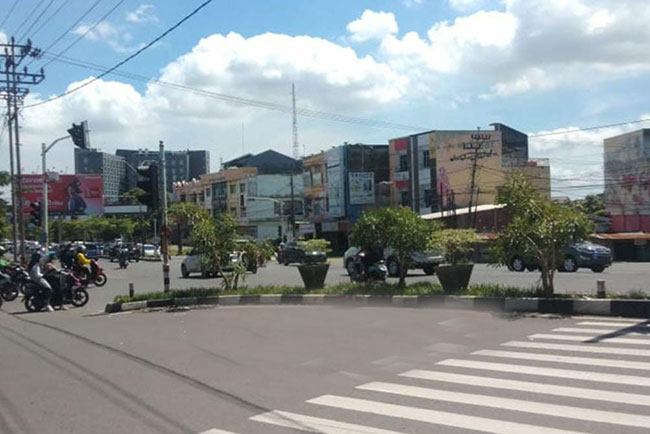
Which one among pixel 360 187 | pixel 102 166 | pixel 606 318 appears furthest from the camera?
pixel 102 166

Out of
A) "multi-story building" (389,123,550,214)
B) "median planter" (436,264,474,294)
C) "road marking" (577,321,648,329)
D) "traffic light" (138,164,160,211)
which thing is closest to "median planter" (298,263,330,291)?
"median planter" (436,264,474,294)

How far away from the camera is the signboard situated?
2598 inches

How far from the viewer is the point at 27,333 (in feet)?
46.1

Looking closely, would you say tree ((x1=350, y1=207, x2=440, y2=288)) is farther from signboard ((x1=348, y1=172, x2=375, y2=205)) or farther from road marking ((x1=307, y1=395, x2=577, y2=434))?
signboard ((x1=348, y1=172, x2=375, y2=205))

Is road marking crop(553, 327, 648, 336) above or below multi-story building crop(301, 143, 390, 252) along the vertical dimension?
below

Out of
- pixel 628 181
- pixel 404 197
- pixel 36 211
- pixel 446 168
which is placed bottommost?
pixel 36 211

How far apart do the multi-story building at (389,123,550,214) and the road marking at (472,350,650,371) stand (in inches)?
1853

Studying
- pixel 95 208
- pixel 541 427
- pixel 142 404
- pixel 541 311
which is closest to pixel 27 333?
pixel 142 404

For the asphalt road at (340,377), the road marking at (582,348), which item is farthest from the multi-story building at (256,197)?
the road marking at (582,348)

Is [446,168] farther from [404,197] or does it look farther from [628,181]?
[628,181]

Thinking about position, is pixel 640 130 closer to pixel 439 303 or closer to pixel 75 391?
pixel 439 303

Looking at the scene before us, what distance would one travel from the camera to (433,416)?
6.22 m

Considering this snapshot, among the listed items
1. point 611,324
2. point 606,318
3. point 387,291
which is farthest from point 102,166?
point 611,324

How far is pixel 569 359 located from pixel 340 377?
2970 millimetres
